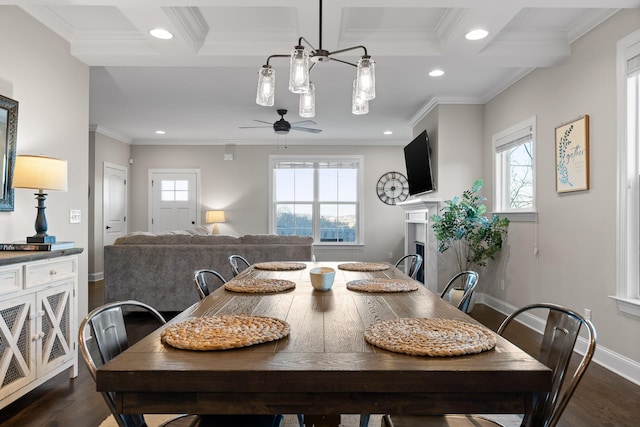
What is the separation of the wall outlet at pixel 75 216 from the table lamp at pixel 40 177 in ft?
2.65

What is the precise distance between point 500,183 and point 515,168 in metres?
0.30


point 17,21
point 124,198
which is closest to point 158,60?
point 17,21

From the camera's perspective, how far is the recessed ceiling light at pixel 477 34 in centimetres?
321

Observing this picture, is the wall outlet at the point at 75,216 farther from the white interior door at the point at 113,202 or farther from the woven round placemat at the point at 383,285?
the white interior door at the point at 113,202

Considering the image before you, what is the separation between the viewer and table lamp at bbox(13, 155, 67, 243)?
2.62 meters

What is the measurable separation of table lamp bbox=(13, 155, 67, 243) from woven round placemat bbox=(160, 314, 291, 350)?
1902 mm

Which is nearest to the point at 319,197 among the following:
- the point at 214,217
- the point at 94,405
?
the point at 214,217

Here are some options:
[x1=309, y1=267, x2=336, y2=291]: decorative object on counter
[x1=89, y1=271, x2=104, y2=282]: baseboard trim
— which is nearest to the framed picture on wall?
[x1=309, y1=267, x2=336, y2=291]: decorative object on counter

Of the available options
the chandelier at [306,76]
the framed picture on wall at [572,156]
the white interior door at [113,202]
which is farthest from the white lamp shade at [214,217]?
the chandelier at [306,76]

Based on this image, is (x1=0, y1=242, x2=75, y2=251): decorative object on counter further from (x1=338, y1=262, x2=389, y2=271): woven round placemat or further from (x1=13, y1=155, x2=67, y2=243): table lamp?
(x1=338, y1=262, x2=389, y2=271): woven round placemat

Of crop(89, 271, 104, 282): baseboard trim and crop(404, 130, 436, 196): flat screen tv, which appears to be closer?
crop(404, 130, 436, 196): flat screen tv

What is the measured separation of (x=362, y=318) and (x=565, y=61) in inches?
134

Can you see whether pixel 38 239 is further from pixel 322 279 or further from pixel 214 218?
pixel 214 218

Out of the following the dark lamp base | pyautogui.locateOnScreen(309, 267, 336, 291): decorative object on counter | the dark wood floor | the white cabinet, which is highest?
the dark lamp base
